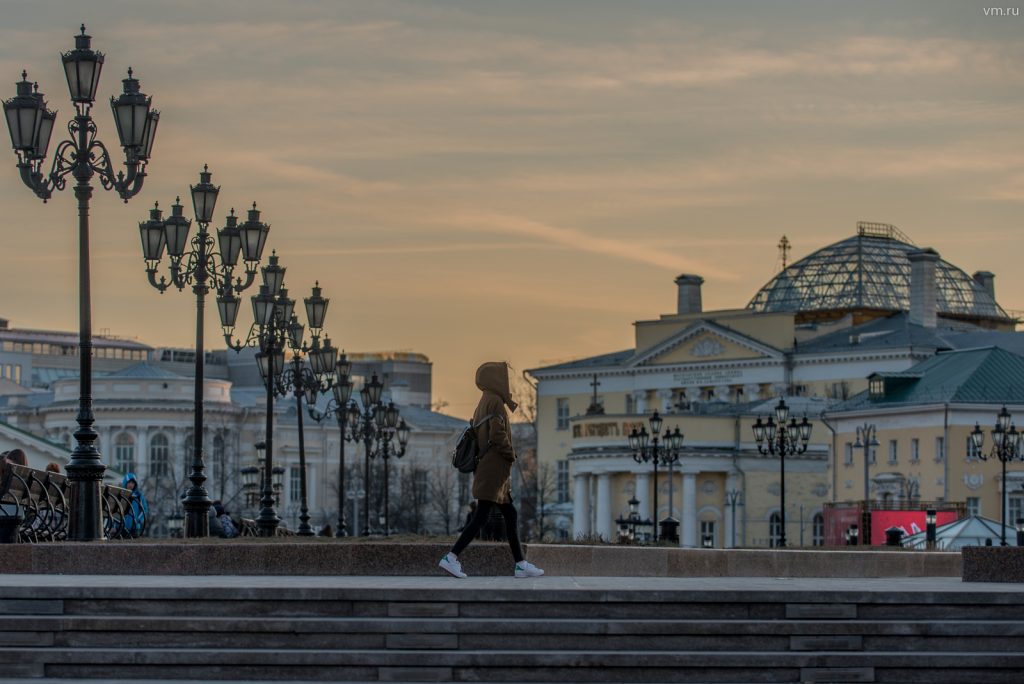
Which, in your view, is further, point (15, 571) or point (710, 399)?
point (710, 399)

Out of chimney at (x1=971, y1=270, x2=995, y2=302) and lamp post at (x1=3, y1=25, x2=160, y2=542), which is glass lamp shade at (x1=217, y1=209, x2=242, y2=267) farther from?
chimney at (x1=971, y1=270, x2=995, y2=302)

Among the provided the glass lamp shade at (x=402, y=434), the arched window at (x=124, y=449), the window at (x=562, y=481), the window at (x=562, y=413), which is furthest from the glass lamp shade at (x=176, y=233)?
the arched window at (x=124, y=449)

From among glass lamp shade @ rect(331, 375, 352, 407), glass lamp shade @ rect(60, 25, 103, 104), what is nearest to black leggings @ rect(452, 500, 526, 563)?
glass lamp shade @ rect(60, 25, 103, 104)

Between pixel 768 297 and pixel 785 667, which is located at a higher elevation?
pixel 768 297

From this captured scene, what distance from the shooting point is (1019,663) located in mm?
19547

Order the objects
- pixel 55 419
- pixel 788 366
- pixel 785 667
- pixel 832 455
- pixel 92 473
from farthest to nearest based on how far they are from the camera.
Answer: pixel 55 419 → pixel 788 366 → pixel 832 455 → pixel 92 473 → pixel 785 667

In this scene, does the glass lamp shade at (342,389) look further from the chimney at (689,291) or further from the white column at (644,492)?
the chimney at (689,291)

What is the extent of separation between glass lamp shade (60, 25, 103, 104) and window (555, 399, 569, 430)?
332 ft

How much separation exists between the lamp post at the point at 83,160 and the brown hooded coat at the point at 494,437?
19.7ft

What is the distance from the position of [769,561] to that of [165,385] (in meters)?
117

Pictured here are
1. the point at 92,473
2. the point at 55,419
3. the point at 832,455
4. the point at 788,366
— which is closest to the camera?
the point at 92,473

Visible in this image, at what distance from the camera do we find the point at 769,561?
2955 cm

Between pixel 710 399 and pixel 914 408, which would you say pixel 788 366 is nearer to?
pixel 710 399

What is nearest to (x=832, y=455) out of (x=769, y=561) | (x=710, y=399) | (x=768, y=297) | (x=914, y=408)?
(x=914, y=408)
